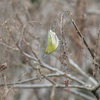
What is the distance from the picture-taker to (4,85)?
6.67ft

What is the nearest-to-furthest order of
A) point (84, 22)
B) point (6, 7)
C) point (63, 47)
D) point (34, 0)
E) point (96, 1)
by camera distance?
point (63, 47) → point (6, 7) → point (84, 22) → point (34, 0) → point (96, 1)

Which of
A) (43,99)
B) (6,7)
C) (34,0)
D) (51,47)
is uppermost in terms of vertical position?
(34,0)

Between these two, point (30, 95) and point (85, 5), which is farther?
point (30, 95)

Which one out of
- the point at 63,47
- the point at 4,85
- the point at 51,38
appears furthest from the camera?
the point at 51,38

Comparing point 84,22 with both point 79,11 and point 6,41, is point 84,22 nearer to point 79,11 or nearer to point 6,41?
point 79,11

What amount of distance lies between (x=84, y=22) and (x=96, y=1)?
430cm

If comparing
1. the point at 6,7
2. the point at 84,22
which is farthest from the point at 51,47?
the point at 84,22

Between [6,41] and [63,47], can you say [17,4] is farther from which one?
[63,47]

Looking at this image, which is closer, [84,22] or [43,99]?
[84,22]

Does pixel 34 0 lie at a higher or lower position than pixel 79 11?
higher

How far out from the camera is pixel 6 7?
3.64 m

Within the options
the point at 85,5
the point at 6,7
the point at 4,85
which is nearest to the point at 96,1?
the point at 85,5

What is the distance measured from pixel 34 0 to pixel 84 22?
12.5 feet

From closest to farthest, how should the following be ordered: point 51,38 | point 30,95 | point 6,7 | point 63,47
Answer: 1. point 63,47
2. point 51,38
3. point 6,7
4. point 30,95
